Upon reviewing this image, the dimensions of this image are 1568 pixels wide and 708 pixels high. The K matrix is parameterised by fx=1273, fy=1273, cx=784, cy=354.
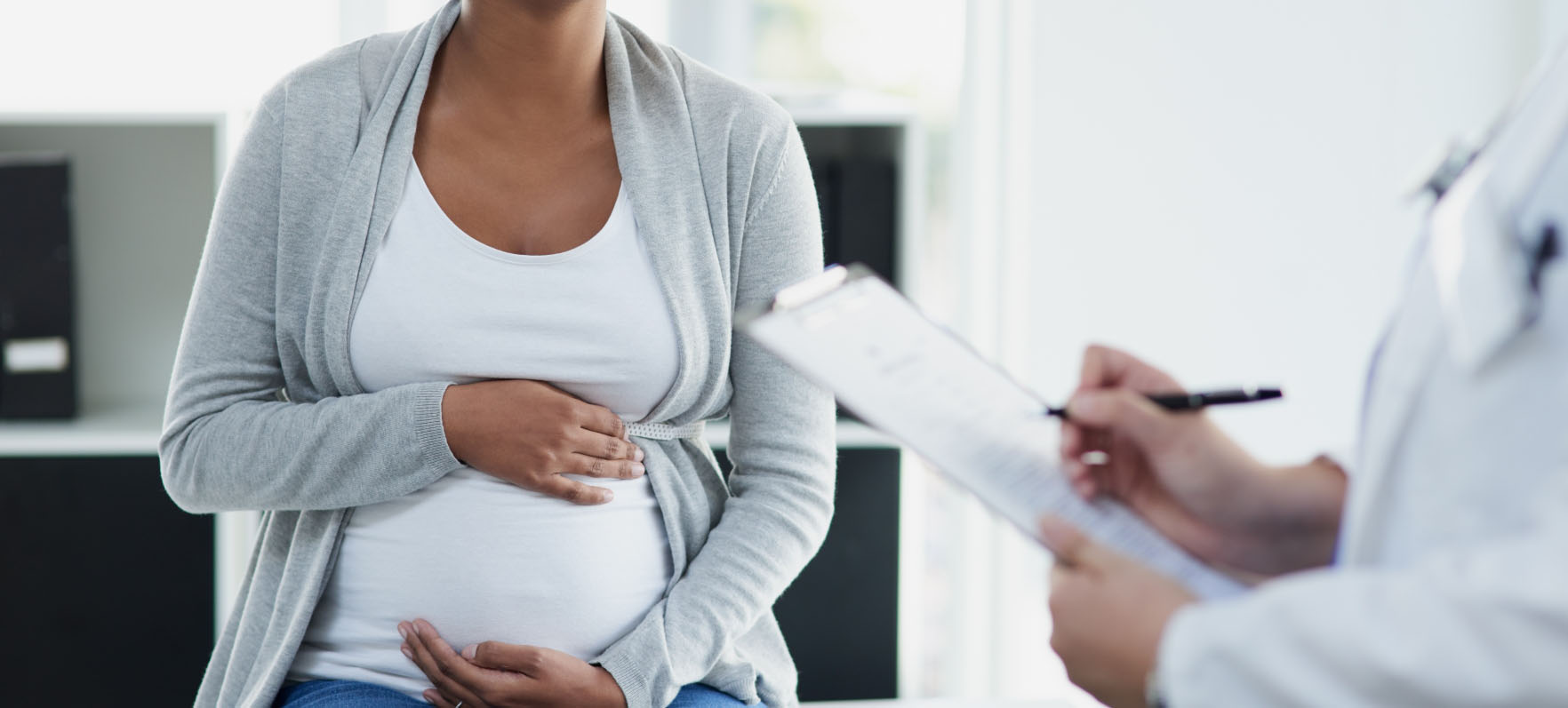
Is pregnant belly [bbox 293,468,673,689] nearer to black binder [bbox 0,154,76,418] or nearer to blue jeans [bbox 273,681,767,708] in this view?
blue jeans [bbox 273,681,767,708]

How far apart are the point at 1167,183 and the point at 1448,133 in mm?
537

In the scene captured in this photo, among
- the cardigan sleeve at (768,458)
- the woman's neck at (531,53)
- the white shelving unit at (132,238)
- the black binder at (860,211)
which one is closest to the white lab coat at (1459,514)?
the cardigan sleeve at (768,458)

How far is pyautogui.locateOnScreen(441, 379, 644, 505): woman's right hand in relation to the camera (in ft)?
3.78

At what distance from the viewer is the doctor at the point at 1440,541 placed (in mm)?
599

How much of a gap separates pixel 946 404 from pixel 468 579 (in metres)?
0.54

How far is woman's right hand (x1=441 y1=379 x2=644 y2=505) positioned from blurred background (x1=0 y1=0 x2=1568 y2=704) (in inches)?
42.9

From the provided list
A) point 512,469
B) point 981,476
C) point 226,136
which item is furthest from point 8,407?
point 981,476

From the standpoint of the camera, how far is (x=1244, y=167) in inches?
95.3

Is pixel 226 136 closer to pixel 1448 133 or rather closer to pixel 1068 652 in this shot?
pixel 1068 652

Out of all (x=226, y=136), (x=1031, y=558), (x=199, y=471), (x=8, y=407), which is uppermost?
(x=226, y=136)

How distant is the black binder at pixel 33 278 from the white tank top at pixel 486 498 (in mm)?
878

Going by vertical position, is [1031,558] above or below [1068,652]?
below

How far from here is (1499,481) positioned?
0.67 m

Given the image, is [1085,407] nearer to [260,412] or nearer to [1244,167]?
[260,412]
